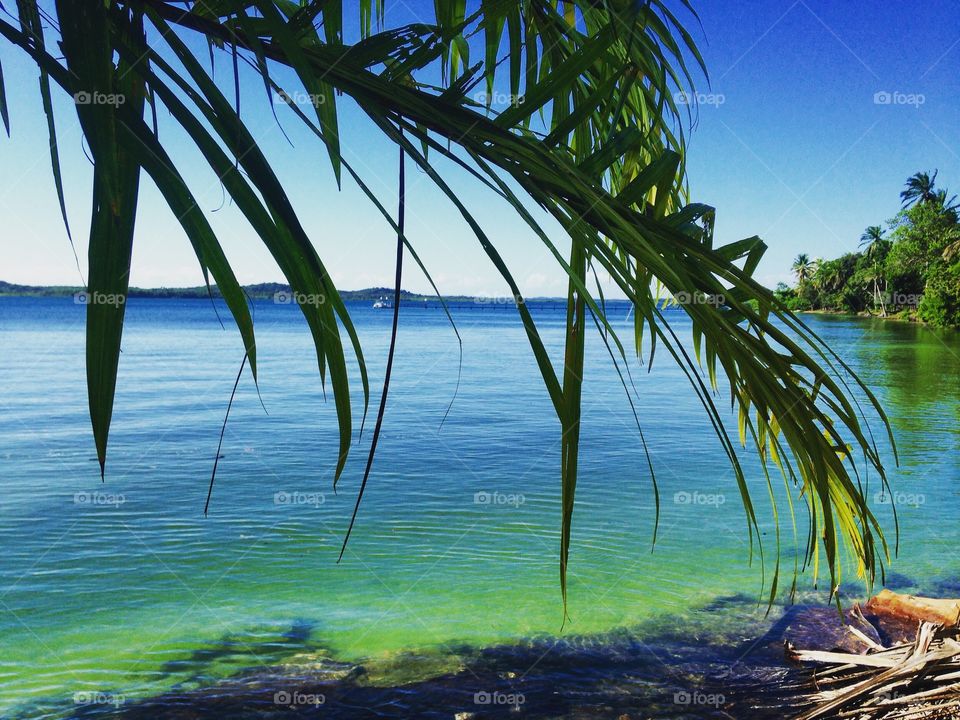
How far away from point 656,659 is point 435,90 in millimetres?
4902

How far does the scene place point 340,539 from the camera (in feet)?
26.0

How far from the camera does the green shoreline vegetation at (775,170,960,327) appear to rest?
48219 mm

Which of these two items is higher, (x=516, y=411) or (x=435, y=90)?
(x=435, y=90)

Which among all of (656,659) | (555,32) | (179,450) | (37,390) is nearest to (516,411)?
(179,450)

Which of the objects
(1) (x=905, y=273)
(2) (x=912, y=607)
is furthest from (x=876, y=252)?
(2) (x=912, y=607)

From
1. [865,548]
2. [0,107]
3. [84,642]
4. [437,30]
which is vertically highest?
[437,30]

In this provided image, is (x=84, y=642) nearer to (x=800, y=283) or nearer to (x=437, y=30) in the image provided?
(x=437, y=30)

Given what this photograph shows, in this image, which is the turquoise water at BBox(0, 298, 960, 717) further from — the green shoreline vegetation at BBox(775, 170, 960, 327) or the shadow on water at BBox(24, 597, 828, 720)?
the green shoreline vegetation at BBox(775, 170, 960, 327)

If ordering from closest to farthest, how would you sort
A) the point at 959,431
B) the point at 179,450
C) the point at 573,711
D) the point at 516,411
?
the point at 573,711 < the point at 179,450 < the point at 959,431 < the point at 516,411

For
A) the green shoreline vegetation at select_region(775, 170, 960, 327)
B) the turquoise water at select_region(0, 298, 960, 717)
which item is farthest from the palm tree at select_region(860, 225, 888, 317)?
the turquoise water at select_region(0, 298, 960, 717)

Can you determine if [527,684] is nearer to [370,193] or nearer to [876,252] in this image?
[370,193]

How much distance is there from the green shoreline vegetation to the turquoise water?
22718mm

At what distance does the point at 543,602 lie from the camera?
243 inches

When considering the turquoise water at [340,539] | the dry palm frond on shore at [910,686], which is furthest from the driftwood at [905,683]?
the turquoise water at [340,539]
